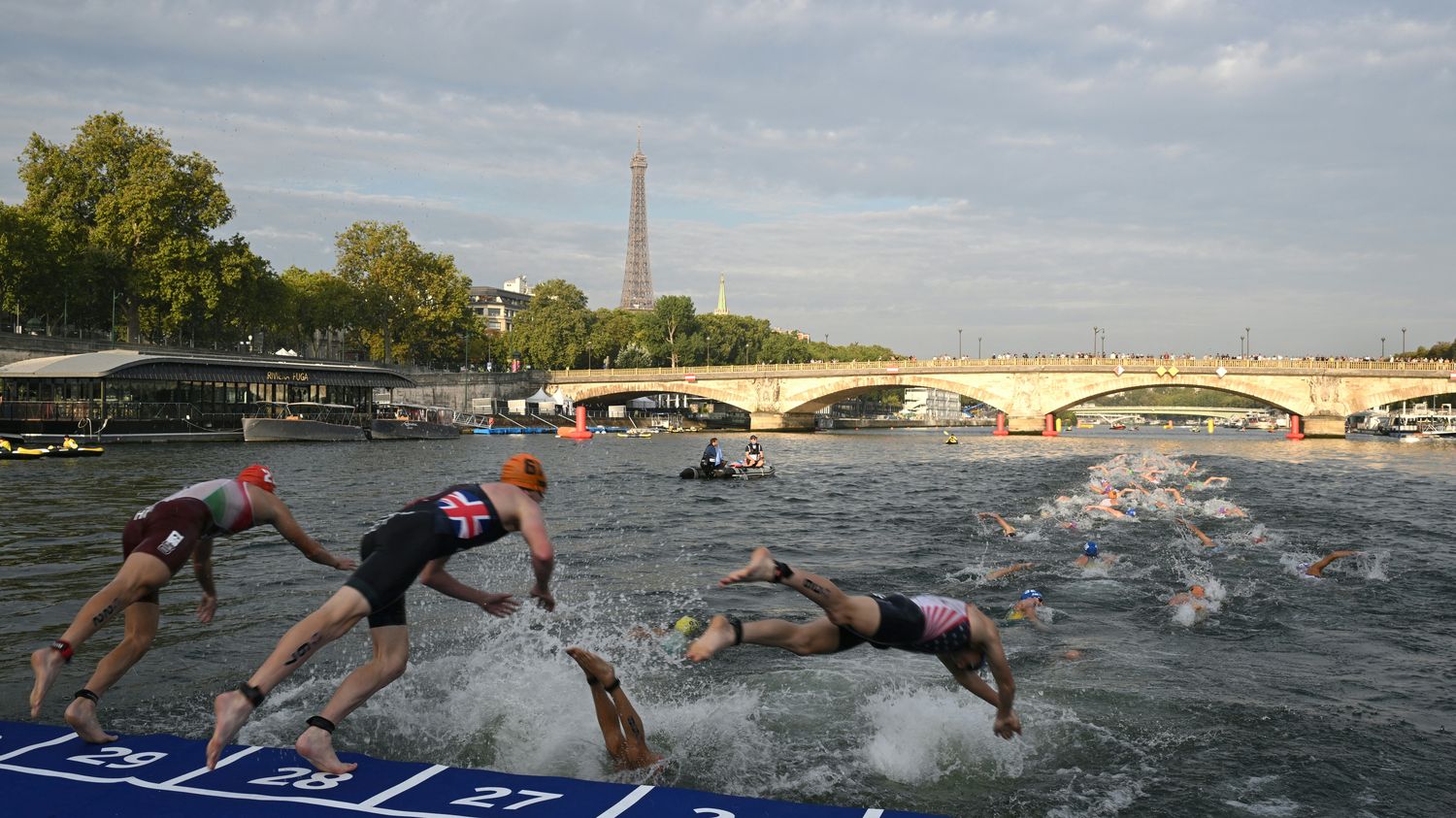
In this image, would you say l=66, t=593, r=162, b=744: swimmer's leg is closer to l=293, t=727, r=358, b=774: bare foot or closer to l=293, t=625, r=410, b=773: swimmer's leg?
l=293, t=625, r=410, b=773: swimmer's leg

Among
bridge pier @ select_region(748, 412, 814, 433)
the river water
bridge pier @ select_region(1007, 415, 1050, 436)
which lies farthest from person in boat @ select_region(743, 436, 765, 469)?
bridge pier @ select_region(748, 412, 814, 433)

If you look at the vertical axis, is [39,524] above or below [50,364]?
below

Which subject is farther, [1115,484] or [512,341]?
[512,341]

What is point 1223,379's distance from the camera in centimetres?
8200

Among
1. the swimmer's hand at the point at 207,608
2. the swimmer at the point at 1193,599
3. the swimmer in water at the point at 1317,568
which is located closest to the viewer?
the swimmer's hand at the point at 207,608

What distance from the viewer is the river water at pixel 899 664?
812cm

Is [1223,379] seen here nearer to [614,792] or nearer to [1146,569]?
[1146,569]

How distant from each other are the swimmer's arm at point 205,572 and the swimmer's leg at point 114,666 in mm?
A: 423

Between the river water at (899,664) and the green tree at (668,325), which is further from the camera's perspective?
the green tree at (668,325)

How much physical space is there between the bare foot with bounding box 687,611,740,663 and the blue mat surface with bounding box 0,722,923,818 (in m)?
1.03

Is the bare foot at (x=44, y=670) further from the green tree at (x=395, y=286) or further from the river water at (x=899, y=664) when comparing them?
the green tree at (x=395, y=286)

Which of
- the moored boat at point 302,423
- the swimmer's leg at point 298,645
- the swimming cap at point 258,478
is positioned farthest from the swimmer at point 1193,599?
the moored boat at point 302,423

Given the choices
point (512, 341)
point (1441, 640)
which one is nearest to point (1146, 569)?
point (1441, 640)

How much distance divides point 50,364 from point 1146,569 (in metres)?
58.6
